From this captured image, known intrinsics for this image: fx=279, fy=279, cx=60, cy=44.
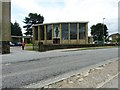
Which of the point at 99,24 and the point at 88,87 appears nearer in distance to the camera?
the point at 88,87

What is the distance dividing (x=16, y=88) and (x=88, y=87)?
256cm

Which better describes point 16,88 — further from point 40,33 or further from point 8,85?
point 40,33

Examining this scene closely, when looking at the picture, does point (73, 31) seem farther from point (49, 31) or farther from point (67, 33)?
point (49, 31)

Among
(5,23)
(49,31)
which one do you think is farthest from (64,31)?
(5,23)

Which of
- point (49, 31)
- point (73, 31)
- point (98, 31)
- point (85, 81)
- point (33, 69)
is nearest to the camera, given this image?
point (85, 81)

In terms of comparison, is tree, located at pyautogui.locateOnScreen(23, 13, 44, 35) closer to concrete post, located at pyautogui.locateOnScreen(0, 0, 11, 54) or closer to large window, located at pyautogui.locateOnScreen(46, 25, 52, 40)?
large window, located at pyautogui.locateOnScreen(46, 25, 52, 40)

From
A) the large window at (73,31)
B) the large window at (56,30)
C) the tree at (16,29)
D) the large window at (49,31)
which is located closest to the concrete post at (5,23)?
the large window at (73,31)

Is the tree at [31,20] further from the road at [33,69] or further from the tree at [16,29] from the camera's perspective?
the road at [33,69]

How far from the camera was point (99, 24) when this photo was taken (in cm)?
15025

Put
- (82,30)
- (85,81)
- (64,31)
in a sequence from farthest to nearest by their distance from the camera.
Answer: (64,31)
(82,30)
(85,81)

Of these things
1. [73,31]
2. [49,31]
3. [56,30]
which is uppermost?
[56,30]

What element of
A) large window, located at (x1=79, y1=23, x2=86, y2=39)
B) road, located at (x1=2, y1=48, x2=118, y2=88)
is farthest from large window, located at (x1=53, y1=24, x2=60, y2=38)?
road, located at (x1=2, y1=48, x2=118, y2=88)

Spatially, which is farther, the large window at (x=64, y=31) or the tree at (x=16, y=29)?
the tree at (x=16, y=29)

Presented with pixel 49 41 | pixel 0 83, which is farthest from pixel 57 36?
pixel 0 83
